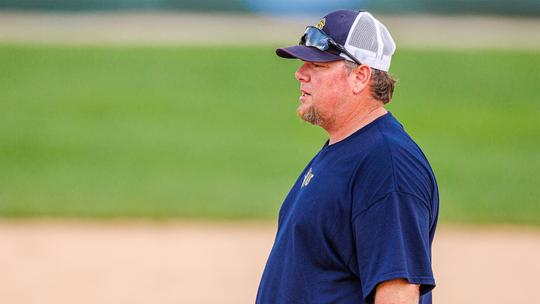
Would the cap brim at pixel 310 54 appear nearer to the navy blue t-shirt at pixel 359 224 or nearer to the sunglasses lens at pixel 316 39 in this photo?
the sunglasses lens at pixel 316 39

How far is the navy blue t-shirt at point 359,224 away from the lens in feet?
9.74

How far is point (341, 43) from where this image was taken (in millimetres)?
3311

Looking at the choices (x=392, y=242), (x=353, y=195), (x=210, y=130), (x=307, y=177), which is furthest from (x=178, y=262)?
(x=210, y=130)

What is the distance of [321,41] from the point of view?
3.35m

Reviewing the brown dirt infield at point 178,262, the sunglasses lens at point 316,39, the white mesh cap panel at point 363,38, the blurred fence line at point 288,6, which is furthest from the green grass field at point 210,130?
the white mesh cap panel at point 363,38

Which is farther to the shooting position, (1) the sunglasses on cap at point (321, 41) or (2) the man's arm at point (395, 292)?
(1) the sunglasses on cap at point (321, 41)

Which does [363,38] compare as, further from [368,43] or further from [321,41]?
[321,41]

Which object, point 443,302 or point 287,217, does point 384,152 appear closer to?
point 287,217

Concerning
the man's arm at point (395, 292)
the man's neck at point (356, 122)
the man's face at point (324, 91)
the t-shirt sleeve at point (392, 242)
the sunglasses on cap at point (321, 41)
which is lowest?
the man's arm at point (395, 292)

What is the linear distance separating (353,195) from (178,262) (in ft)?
21.6

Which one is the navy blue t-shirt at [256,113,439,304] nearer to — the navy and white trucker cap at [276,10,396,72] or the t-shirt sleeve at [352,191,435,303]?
the t-shirt sleeve at [352,191,435,303]

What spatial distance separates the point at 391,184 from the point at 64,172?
1320 cm

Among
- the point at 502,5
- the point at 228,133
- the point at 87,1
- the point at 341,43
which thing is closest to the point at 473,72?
the point at 502,5

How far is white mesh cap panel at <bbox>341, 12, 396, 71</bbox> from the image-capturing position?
330 centimetres
